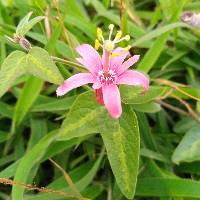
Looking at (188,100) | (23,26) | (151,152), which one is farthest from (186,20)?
(23,26)

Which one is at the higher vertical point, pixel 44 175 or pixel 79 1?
pixel 79 1

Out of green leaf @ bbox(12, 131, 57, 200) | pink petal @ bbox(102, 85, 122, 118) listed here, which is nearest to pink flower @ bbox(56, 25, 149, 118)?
pink petal @ bbox(102, 85, 122, 118)

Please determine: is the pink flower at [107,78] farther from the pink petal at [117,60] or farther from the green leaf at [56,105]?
the green leaf at [56,105]

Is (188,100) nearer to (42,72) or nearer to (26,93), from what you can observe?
(26,93)

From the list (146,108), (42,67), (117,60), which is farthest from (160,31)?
(42,67)

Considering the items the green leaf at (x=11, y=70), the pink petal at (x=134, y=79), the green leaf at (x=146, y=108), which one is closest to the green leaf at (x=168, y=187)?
the green leaf at (x=146, y=108)

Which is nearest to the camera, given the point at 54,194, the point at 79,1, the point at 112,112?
the point at 112,112

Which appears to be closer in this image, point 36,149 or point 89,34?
point 36,149
